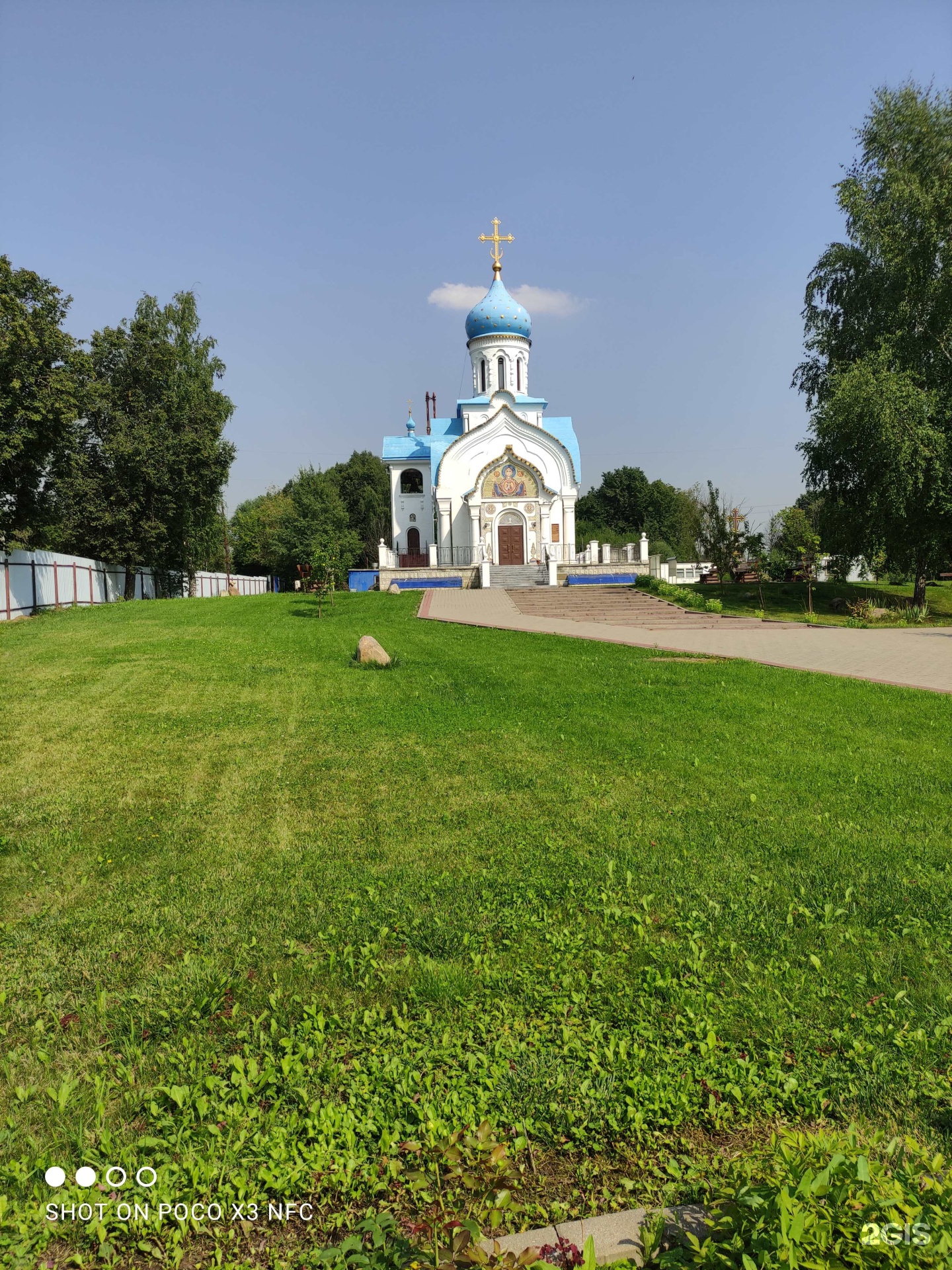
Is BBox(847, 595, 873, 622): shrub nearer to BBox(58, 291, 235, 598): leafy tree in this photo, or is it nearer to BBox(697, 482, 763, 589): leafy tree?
BBox(697, 482, 763, 589): leafy tree

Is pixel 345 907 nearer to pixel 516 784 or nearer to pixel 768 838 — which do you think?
pixel 516 784

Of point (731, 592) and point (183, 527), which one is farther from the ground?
point (183, 527)

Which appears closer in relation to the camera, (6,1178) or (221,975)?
(6,1178)

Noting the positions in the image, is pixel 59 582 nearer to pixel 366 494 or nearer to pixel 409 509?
pixel 409 509

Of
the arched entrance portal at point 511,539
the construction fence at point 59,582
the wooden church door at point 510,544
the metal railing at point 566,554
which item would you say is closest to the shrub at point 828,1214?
the construction fence at point 59,582

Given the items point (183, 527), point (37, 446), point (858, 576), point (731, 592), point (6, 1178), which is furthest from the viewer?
point (858, 576)

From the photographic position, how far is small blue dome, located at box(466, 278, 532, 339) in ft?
137

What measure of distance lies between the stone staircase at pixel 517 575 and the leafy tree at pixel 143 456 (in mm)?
11980

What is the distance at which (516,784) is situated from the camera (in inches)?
227

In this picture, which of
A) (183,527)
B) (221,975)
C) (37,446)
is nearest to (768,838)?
(221,975)

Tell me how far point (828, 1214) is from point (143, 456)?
3061cm

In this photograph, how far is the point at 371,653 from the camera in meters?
10.9

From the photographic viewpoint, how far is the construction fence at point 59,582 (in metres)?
20.5

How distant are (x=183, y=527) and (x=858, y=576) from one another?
35.3 metres
